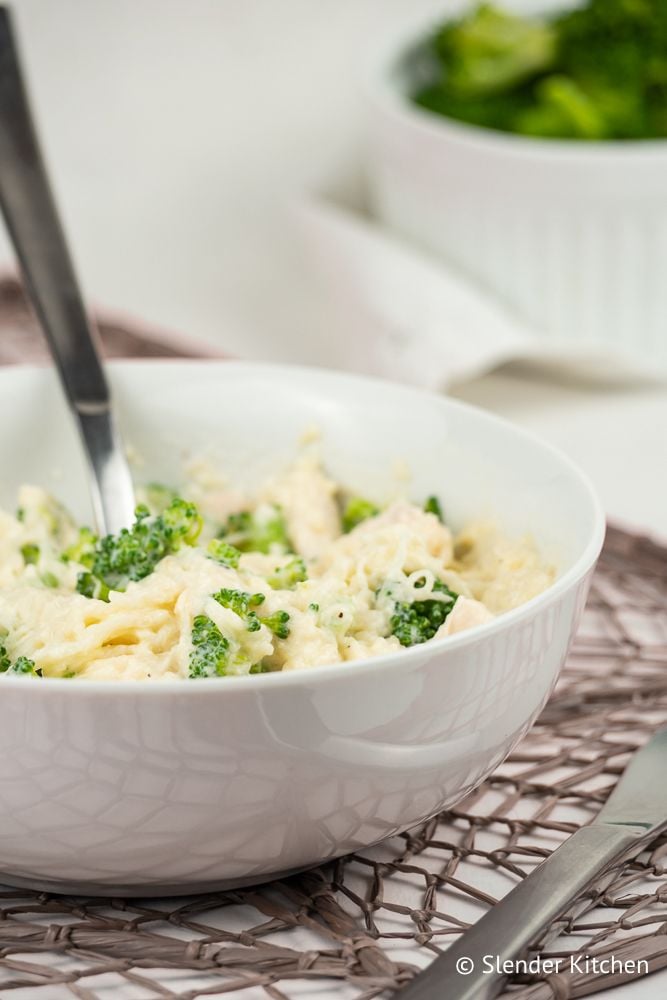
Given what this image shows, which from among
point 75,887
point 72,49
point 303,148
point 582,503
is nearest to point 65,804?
point 75,887

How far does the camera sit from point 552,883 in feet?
3.12

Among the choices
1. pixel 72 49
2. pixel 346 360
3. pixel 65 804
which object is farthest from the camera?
pixel 72 49

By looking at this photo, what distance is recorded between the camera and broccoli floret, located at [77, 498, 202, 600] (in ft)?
3.80

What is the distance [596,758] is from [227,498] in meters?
0.46

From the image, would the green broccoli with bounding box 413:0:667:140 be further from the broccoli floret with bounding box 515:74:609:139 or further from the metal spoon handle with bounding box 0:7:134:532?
the metal spoon handle with bounding box 0:7:134:532

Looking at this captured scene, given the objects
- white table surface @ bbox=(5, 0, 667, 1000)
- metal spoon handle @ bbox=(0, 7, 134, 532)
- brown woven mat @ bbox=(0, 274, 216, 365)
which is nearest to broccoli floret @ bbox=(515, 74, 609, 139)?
white table surface @ bbox=(5, 0, 667, 1000)

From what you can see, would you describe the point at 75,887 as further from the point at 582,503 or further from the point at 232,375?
the point at 232,375

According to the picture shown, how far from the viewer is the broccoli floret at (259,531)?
1.34 m

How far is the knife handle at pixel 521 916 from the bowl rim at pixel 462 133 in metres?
1.28

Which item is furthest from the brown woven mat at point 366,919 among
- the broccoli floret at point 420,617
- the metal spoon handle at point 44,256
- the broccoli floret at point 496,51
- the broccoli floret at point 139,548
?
the broccoli floret at point 496,51

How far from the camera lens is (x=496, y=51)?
231 centimetres

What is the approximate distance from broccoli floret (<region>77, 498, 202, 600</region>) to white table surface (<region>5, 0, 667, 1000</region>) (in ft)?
3.67

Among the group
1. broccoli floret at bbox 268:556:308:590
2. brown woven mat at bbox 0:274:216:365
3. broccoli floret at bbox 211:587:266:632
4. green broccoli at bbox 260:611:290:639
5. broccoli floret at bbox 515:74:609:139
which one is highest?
broccoli floret at bbox 211:587:266:632

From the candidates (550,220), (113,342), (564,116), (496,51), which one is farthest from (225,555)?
(496,51)
